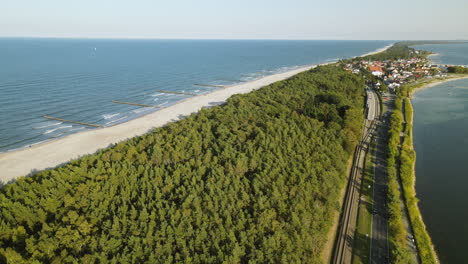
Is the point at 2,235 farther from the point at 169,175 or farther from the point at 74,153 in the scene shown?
the point at 74,153

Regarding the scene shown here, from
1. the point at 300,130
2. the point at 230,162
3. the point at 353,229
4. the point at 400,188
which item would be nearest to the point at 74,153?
the point at 230,162

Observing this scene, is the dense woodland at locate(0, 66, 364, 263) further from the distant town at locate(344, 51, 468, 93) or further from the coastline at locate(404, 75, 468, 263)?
the distant town at locate(344, 51, 468, 93)

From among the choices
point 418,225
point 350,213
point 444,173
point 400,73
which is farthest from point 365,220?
point 400,73

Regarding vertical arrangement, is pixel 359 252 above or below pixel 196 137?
below

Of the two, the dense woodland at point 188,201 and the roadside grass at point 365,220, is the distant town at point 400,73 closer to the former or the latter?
the roadside grass at point 365,220

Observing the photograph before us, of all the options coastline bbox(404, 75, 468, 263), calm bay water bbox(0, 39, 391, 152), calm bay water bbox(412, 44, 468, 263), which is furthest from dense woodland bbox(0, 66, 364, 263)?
calm bay water bbox(0, 39, 391, 152)

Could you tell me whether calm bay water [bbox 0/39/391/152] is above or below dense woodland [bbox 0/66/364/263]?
above

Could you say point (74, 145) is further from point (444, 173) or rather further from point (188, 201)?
point (444, 173)
